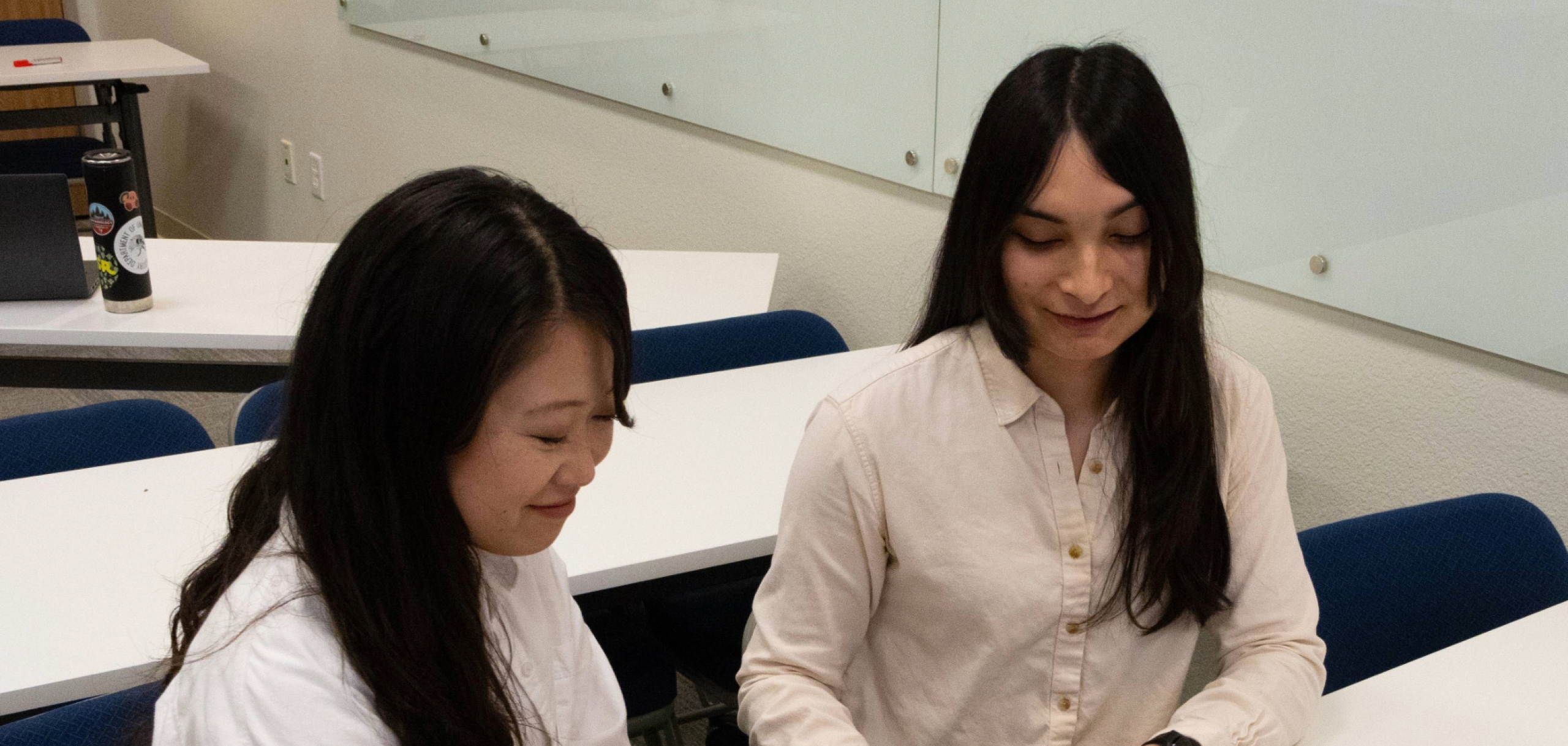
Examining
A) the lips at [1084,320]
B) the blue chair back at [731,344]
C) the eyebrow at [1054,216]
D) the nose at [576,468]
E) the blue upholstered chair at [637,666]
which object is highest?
the eyebrow at [1054,216]

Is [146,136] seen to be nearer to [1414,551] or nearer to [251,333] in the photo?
[251,333]

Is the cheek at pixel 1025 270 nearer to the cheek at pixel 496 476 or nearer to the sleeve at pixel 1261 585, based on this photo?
the sleeve at pixel 1261 585

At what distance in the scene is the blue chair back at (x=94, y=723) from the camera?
102cm

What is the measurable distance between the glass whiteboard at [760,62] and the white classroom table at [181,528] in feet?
2.15

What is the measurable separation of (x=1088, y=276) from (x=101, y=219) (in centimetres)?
175

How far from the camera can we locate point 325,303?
0.80 m

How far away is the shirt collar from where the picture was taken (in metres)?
1.20

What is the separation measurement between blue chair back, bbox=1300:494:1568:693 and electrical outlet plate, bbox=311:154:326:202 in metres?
3.70

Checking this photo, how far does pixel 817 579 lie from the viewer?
47.4 inches

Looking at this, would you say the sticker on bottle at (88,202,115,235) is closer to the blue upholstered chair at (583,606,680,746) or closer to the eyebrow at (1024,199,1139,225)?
the blue upholstered chair at (583,606,680,746)

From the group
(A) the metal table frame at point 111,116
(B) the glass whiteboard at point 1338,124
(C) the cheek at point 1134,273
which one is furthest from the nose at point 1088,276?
(A) the metal table frame at point 111,116

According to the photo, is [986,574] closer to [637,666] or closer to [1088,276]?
[1088,276]

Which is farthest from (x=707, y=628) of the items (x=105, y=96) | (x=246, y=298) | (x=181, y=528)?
(x=105, y=96)

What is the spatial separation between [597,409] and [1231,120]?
4.04 ft
